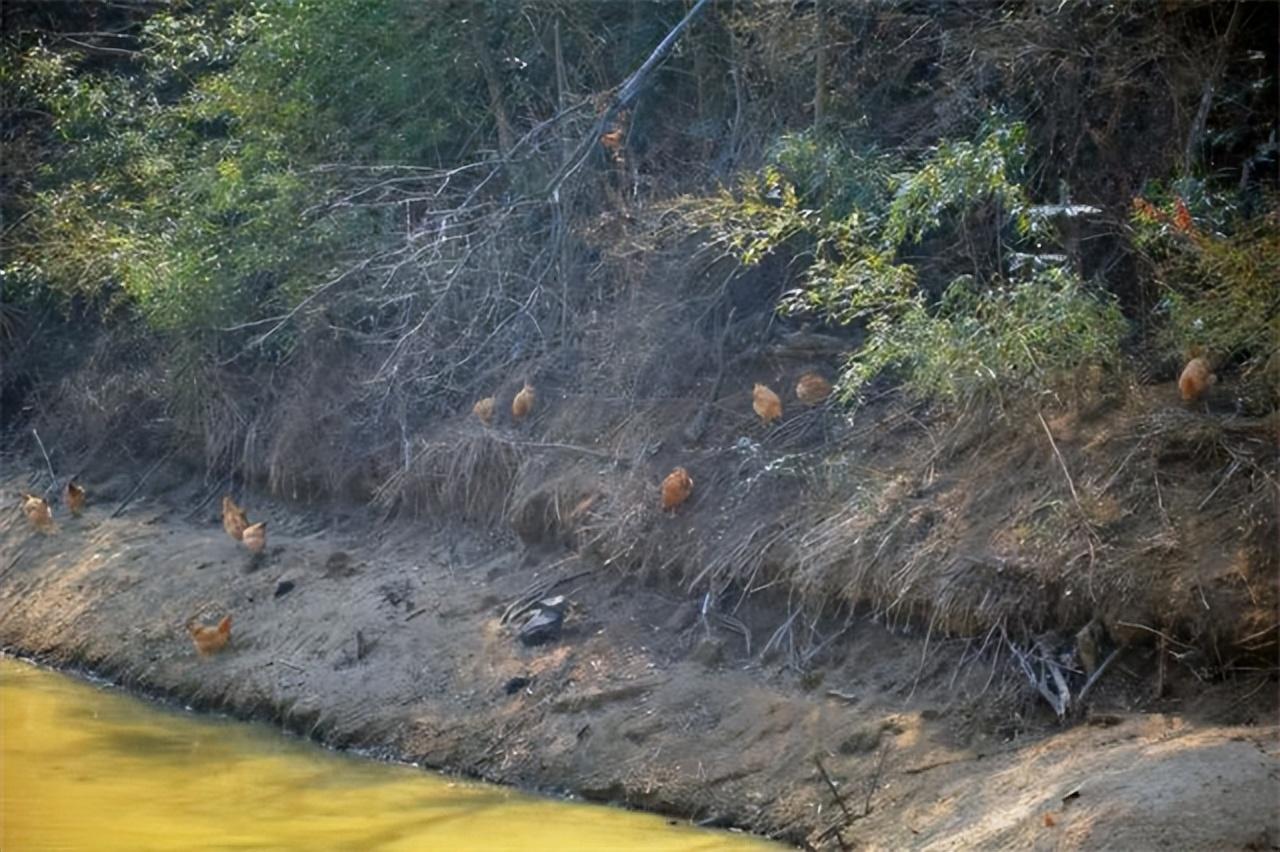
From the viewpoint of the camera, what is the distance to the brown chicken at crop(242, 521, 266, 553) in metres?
13.8

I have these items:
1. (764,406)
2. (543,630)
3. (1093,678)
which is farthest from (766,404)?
(1093,678)

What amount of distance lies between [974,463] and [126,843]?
4896mm

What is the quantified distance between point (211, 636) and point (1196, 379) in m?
6.77

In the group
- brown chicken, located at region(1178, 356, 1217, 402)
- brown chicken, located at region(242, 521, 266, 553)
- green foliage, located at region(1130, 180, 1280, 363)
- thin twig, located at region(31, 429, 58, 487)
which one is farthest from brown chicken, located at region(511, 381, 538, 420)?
thin twig, located at region(31, 429, 58, 487)

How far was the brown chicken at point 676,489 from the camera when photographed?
1152 centimetres

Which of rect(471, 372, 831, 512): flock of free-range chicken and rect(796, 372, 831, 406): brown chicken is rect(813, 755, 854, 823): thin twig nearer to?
rect(471, 372, 831, 512): flock of free-range chicken

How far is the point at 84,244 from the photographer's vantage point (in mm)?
16766

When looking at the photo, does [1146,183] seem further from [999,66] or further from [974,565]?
[974,565]

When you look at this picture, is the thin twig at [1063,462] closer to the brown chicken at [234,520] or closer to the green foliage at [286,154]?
the green foliage at [286,154]

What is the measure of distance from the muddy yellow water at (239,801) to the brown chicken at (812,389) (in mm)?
3042

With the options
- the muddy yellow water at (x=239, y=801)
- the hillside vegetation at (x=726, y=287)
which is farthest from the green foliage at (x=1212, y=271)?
the muddy yellow water at (x=239, y=801)

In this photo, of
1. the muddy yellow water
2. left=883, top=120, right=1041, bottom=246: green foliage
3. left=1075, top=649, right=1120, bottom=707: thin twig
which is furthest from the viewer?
left=883, top=120, right=1041, bottom=246: green foliage

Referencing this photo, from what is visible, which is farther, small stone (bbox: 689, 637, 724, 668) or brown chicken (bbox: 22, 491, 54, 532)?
brown chicken (bbox: 22, 491, 54, 532)

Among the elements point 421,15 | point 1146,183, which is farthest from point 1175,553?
point 421,15
